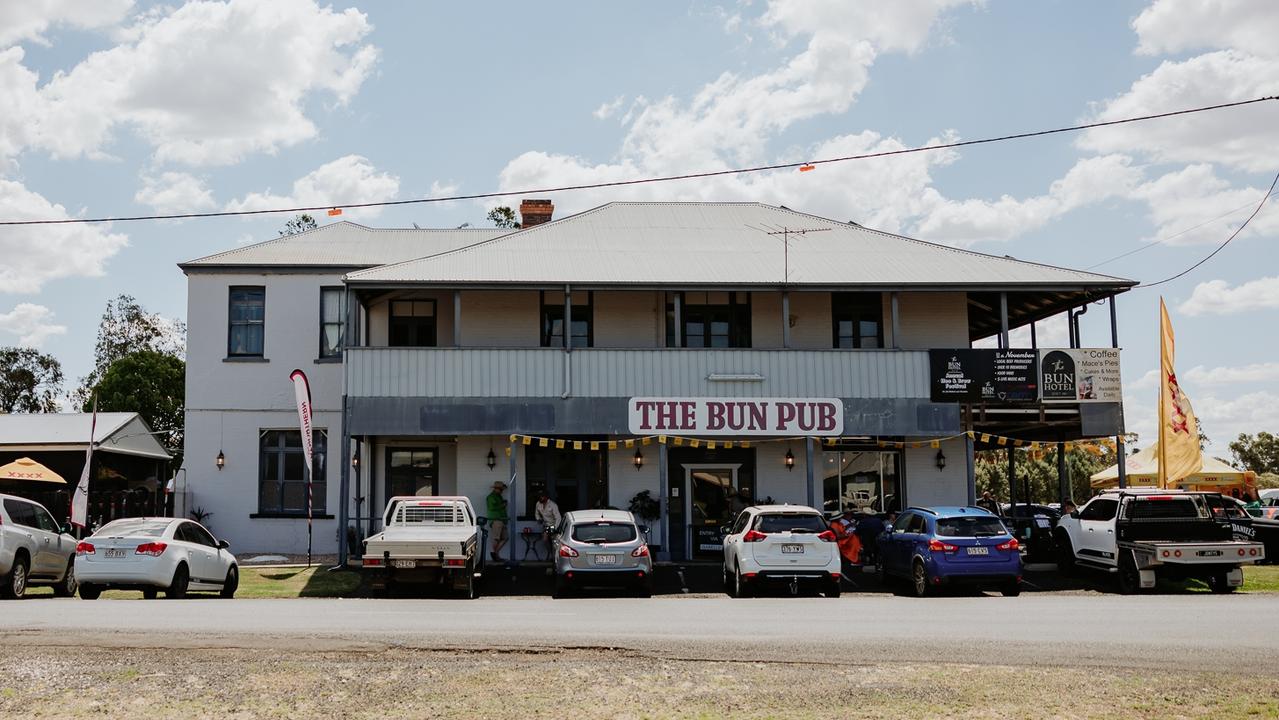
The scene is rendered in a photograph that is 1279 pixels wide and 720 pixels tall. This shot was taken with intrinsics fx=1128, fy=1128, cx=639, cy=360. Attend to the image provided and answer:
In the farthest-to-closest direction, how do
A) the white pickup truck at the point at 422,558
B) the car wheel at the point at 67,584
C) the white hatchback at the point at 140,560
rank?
the car wheel at the point at 67,584, the white pickup truck at the point at 422,558, the white hatchback at the point at 140,560

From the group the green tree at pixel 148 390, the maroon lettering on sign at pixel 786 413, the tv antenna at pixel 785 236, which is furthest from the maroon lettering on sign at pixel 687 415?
the green tree at pixel 148 390

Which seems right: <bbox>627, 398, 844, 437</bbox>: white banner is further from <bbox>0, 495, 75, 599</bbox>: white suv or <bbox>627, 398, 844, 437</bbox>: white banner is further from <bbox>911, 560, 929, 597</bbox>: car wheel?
<bbox>0, 495, 75, 599</bbox>: white suv

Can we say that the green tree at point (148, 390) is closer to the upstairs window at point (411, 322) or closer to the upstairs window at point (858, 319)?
the upstairs window at point (411, 322)

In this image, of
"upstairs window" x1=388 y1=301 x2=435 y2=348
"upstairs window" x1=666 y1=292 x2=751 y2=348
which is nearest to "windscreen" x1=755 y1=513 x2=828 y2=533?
"upstairs window" x1=666 y1=292 x2=751 y2=348

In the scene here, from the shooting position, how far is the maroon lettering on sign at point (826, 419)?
77.7 ft

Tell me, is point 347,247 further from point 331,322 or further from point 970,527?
point 970,527

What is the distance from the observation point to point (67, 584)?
1981 cm

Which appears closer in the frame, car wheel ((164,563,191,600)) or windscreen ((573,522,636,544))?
car wheel ((164,563,191,600))

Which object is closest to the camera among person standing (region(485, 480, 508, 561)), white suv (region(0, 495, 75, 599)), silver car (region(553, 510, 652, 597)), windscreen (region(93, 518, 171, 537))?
windscreen (region(93, 518, 171, 537))

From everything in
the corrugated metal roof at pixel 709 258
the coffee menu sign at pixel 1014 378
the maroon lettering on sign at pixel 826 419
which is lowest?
the maroon lettering on sign at pixel 826 419

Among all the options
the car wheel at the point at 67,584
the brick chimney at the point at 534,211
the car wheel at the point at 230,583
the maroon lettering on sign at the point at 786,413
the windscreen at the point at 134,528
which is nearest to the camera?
the windscreen at the point at 134,528

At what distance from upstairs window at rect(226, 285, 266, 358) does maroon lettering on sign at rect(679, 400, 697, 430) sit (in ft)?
37.4

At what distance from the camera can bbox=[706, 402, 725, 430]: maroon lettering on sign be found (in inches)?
926

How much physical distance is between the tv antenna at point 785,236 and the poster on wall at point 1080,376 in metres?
5.69
